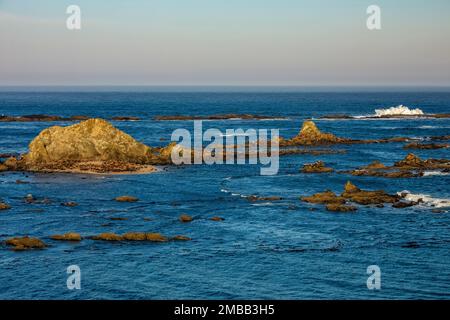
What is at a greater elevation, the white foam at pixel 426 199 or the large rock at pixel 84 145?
the large rock at pixel 84 145

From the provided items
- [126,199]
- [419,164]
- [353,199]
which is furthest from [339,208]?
[419,164]

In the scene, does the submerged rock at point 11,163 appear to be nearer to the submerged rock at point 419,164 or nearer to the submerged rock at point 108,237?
the submerged rock at point 108,237

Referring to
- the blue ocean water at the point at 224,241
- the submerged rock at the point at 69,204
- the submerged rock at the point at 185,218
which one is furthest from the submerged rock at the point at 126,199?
the submerged rock at the point at 185,218

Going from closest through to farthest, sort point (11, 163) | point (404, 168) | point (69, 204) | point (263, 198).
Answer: point (69, 204) < point (263, 198) < point (404, 168) < point (11, 163)

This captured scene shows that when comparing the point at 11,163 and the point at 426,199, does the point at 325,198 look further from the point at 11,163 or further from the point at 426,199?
the point at 11,163

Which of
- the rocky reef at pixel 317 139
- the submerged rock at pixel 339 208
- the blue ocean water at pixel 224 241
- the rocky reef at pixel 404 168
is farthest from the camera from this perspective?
the rocky reef at pixel 317 139
